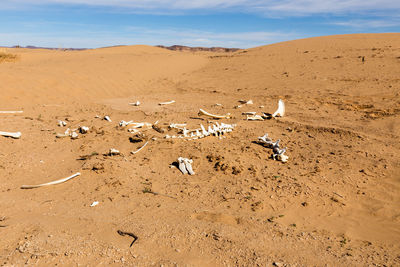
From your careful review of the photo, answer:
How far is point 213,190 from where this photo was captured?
11.9 ft

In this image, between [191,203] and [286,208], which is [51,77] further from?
[286,208]

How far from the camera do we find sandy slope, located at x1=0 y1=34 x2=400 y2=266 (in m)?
2.50

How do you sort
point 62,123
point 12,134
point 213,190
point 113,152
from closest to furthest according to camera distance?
point 213,190 → point 113,152 → point 12,134 → point 62,123

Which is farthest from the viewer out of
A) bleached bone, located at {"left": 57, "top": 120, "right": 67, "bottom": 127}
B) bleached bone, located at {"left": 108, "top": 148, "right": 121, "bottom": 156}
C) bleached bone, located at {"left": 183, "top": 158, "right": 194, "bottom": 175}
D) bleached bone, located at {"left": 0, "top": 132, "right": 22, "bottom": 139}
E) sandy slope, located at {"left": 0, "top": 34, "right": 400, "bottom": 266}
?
bleached bone, located at {"left": 57, "top": 120, "right": 67, "bottom": 127}

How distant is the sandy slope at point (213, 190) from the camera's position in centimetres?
250

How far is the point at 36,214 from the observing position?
311 centimetres

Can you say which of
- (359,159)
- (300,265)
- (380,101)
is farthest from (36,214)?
(380,101)

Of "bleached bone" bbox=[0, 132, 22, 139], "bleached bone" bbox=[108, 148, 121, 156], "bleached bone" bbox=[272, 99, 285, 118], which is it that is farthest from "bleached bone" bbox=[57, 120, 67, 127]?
"bleached bone" bbox=[272, 99, 285, 118]

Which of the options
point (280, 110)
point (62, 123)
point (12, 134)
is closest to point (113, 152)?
point (12, 134)

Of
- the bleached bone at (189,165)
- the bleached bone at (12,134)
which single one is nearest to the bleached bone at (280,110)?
the bleached bone at (189,165)

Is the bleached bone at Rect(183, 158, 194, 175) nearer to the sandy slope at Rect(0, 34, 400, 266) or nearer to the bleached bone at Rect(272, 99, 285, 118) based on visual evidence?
the sandy slope at Rect(0, 34, 400, 266)

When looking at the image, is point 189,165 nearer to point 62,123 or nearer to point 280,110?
point 280,110

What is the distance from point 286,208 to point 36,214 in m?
2.65

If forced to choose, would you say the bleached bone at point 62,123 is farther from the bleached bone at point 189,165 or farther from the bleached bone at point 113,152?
the bleached bone at point 189,165
